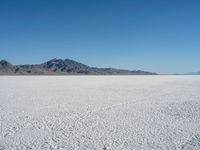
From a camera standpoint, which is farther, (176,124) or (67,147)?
(176,124)

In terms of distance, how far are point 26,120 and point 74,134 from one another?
90.0 inches

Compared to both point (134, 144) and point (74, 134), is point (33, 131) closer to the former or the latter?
point (74, 134)

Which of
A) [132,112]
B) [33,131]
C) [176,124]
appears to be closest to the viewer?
[33,131]

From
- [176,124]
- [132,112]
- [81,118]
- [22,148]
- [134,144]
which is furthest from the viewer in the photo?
[132,112]

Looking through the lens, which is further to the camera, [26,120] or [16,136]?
[26,120]

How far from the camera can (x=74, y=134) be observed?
266 inches

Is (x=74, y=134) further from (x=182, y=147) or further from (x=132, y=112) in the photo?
(x=132, y=112)

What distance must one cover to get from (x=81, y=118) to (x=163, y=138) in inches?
125

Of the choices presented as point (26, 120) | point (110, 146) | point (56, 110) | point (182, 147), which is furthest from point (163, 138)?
point (56, 110)

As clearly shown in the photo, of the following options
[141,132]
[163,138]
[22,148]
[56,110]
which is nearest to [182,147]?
[163,138]

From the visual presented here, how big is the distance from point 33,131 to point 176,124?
424cm

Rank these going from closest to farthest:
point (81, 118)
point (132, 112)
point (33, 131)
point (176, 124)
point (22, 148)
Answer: point (22, 148) → point (33, 131) → point (176, 124) → point (81, 118) → point (132, 112)

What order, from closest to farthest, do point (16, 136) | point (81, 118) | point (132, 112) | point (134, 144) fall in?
1. point (134, 144)
2. point (16, 136)
3. point (81, 118)
4. point (132, 112)

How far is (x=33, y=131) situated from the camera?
699 cm
